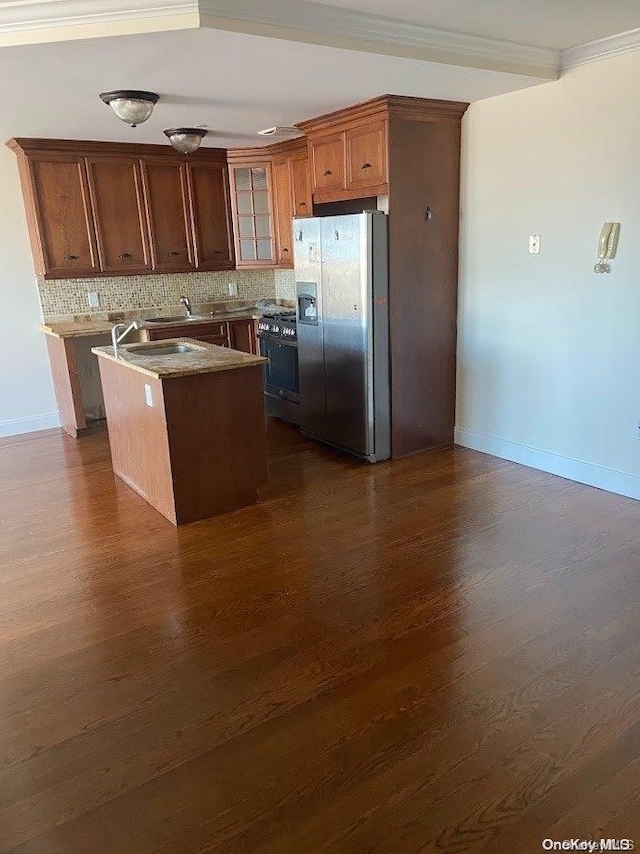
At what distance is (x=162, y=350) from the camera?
13.8 ft

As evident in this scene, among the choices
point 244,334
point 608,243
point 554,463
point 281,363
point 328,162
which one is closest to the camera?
point 608,243

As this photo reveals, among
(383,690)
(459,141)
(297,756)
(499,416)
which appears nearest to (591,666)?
(383,690)

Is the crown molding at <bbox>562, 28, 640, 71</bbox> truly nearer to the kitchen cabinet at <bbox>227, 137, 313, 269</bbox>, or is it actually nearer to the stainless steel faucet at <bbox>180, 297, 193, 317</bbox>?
the kitchen cabinet at <bbox>227, 137, 313, 269</bbox>

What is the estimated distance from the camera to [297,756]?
193cm

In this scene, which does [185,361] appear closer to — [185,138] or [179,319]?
[185,138]

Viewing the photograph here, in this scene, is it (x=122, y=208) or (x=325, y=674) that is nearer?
(x=325, y=674)

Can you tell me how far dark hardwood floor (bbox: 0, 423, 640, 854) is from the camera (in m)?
1.73

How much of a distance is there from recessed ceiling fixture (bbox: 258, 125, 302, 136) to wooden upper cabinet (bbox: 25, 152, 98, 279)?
1.48 meters

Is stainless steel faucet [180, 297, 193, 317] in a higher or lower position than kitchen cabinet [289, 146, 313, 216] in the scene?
lower

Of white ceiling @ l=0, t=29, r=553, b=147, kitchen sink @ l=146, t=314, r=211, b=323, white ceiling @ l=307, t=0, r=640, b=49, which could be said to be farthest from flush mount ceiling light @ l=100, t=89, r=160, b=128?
kitchen sink @ l=146, t=314, r=211, b=323

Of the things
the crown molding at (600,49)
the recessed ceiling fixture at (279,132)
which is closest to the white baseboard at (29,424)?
the recessed ceiling fixture at (279,132)

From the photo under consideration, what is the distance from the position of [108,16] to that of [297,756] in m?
2.72

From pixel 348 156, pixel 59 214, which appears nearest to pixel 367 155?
pixel 348 156

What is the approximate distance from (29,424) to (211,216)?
2461mm
